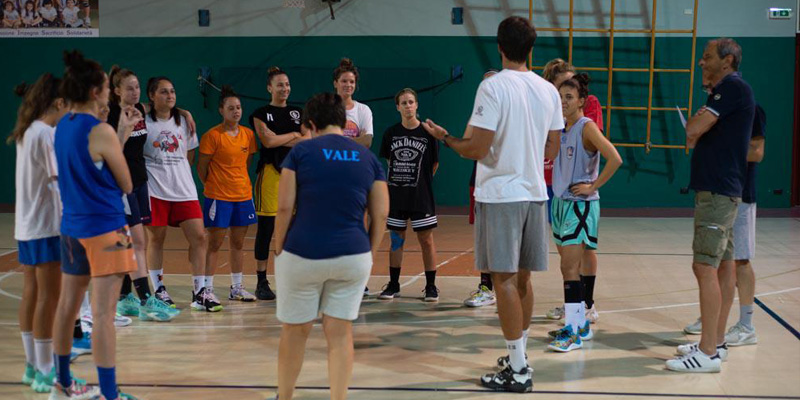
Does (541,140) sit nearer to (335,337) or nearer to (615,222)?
(335,337)

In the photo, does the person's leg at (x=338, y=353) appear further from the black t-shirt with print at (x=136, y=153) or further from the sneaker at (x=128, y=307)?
the sneaker at (x=128, y=307)

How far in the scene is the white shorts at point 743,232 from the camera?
5465mm

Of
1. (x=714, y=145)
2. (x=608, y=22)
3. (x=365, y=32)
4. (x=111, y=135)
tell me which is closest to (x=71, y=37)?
(x=365, y=32)

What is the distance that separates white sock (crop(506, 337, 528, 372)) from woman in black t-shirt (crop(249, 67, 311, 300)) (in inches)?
110

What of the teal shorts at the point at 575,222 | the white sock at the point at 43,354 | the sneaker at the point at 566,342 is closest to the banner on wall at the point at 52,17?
the white sock at the point at 43,354

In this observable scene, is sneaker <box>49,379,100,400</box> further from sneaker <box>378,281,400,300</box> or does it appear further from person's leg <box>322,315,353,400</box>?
sneaker <box>378,281,400,300</box>

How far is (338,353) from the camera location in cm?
401

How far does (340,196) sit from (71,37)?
10.8 m

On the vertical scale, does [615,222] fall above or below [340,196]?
below

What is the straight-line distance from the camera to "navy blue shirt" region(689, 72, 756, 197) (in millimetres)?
4852

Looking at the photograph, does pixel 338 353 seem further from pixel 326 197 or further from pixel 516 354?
pixel 516 354

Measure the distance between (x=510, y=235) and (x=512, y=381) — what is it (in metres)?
0.83

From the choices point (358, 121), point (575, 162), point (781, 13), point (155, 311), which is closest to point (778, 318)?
point (575, 162)

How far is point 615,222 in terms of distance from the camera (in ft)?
38.6
